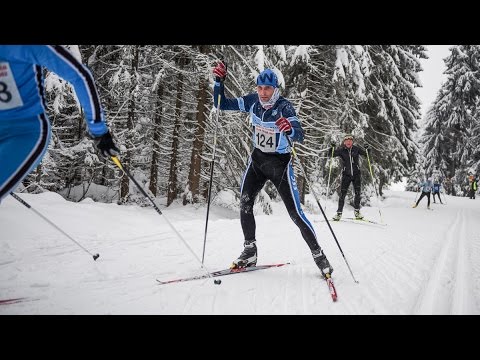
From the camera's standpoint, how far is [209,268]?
410 cm

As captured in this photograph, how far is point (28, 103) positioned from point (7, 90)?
172mm

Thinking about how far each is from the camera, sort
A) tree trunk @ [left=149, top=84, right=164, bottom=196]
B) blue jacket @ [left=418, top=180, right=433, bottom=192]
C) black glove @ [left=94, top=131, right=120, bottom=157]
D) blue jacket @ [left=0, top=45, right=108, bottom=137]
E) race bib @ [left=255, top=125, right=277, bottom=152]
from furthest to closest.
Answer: blue jacket @ [left=418, top=180, right=433, bottom=192] → tree trunk @ [left=149, top=84, right=164, bottom=196] → race bib @ [left=255, top=125, right=277, bottom=152] → black glove @ [left=94, top=131, right=120, bottom=157] → blue jacket @ [left=0, top=45, right=108, bottom=137]

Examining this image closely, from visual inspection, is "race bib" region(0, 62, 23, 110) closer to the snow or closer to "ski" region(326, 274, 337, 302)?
the snow

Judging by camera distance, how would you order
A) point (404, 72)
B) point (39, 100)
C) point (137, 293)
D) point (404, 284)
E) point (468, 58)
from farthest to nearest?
point (468, 58)
point (404, 72)
point (404, 284)
point (137, 293)
point (39, 100)

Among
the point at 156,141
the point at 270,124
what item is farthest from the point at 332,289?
the point at 156,141

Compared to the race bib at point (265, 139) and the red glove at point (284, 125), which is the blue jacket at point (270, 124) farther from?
the red glove at point (284, 125)

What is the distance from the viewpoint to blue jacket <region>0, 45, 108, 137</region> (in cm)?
247

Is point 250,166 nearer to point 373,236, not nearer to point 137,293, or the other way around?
point 137,293

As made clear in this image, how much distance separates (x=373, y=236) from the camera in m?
6.98

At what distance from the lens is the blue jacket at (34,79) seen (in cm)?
247

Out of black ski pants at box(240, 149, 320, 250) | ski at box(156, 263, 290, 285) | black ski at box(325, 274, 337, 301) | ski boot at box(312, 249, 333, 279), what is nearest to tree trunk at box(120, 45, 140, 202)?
black ski pants at box(240, 149, 320, 250)

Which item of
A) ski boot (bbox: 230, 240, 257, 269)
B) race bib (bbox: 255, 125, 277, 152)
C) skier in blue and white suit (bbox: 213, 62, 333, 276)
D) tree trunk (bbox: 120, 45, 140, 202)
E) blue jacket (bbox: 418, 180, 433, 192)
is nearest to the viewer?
skier in blue and white suit (bbox: 213, 62, 333, 276)
